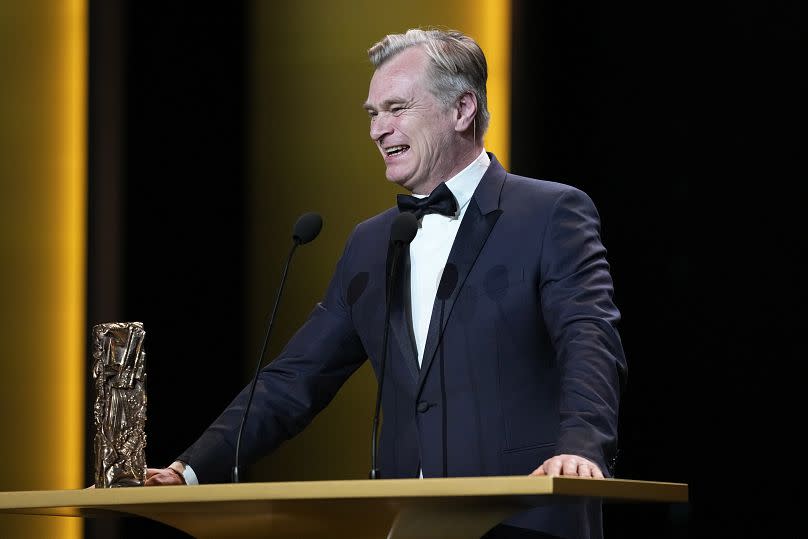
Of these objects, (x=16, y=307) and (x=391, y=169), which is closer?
(x=391, y=169)

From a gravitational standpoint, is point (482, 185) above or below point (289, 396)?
above

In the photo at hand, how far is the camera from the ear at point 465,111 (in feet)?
8.88

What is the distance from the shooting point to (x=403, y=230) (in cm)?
216

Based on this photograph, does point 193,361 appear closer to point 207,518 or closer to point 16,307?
point 16,307

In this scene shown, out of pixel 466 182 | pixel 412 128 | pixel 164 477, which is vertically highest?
pixel 412 128

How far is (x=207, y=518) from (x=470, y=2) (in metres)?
2.50

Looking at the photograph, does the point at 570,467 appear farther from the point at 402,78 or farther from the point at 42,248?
the point at 42,248

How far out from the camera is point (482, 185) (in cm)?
255

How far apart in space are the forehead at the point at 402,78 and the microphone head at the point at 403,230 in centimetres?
55

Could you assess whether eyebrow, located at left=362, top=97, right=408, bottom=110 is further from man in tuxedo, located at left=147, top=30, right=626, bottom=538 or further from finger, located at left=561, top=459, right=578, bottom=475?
finger, located at left=561, top=459, right=578, bottom=475

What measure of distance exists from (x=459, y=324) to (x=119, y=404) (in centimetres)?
64

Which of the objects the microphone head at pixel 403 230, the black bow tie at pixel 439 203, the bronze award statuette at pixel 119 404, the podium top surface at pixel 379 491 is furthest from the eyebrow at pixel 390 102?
the podium top surface at pixel 379 491

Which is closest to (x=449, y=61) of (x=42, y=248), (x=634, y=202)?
(x=634, y=202)

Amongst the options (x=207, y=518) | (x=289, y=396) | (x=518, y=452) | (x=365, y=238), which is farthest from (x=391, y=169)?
(x=207, y=518)
